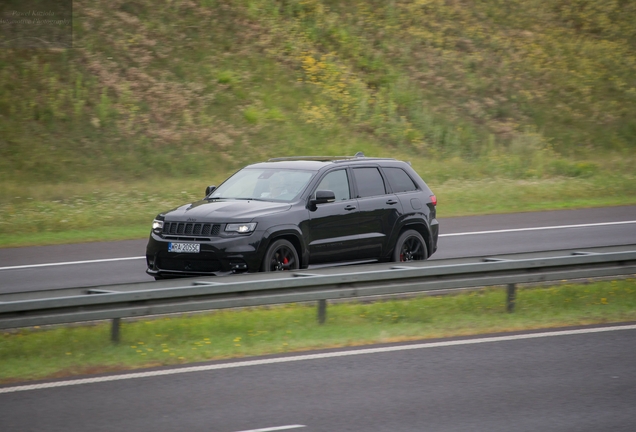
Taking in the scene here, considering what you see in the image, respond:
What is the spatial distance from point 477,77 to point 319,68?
678cm

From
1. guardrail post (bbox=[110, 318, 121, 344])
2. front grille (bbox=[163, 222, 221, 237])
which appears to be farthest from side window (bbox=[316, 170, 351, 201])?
guardrail post (bbox=[110, 318, 121, 344])

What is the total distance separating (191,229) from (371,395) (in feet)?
16.5

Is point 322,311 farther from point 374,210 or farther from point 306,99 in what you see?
point 306,99

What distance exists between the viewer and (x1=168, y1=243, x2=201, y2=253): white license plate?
1159cm

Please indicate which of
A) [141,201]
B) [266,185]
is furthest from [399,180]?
[141,201]

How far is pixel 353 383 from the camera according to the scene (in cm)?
769

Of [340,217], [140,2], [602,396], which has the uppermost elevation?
[140,2]

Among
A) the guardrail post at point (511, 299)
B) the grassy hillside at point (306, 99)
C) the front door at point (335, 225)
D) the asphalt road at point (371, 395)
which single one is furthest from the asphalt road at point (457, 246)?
the asphalt road at point (371, 395)

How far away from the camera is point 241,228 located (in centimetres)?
1152

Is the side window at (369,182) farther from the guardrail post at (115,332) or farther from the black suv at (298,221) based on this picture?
the guardrail post at (115,332)

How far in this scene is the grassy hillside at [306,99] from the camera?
996 inches

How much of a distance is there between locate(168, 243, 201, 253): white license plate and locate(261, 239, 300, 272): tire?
86 centimetres

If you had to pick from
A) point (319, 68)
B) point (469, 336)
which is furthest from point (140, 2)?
point (469, 336)

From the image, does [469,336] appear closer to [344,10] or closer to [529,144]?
[529,144]
